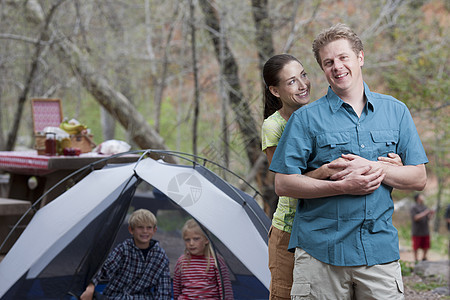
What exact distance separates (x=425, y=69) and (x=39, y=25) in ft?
19.2

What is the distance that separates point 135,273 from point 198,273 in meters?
0.50

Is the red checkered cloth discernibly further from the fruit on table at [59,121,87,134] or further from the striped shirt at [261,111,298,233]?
the striped shirt at [261,111,298,233]

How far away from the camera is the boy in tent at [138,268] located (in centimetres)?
437

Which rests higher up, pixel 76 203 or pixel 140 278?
pixel 76 203

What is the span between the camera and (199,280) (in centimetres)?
427

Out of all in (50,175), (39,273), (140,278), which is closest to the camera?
(39,273)

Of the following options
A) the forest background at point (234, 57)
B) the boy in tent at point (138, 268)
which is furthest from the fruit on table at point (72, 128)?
the forest background at point (234, 57)

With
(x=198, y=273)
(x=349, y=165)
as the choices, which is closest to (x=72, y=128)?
(x=198, y=273)

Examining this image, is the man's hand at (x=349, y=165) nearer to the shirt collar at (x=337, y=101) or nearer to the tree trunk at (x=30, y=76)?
the shirt collar at (x=337, y=101)

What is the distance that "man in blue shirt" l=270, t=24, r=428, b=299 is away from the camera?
1968 millimetres

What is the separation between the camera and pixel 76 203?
151 inches

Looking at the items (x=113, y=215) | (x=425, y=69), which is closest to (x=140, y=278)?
(x=113, y=215)

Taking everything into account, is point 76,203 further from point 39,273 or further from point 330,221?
point 330,221

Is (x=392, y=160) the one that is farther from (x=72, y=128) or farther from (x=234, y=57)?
(x=234, y=57)
